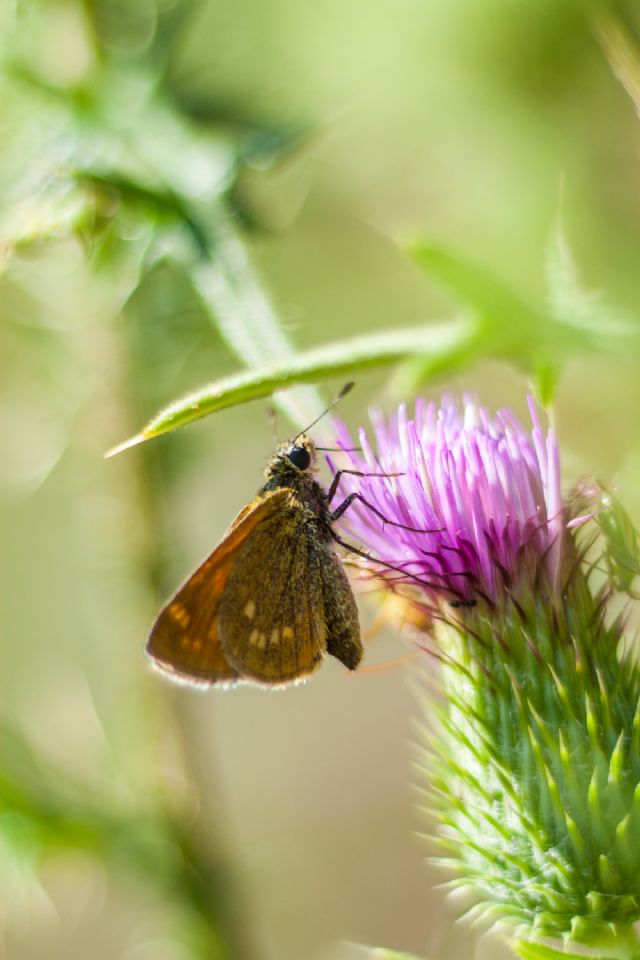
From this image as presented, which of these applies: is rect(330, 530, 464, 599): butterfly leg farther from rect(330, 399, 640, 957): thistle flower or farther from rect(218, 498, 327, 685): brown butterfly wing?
rect(218, 498, 327, 685): brown butterfly wing

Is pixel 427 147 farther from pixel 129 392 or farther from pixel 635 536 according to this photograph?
pixel 635 536

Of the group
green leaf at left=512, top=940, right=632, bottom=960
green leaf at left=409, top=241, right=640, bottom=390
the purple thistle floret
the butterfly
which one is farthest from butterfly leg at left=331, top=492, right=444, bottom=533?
green leaf at left=512, top=940, right=632, bottom=960

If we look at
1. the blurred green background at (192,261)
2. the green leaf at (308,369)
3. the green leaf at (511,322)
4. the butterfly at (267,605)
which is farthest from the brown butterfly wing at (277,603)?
the green leaf at (511,322)

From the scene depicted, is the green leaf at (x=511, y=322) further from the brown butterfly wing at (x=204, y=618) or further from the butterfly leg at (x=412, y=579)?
the brown butterfly wing at (x=204, y=618)

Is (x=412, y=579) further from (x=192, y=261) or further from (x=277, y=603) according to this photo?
(x=192, y=261)

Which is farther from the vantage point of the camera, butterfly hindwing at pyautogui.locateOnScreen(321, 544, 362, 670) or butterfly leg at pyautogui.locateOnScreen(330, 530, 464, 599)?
butterfly hindwing at pyautogui.locateOnScreen(321, 544, 362, 670)

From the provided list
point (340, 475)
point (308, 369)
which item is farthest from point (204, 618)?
point (308, 369)

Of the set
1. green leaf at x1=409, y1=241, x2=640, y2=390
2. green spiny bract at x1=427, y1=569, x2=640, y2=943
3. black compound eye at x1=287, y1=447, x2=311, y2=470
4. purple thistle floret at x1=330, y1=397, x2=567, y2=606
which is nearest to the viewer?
green leaf at x1=409, y1=241, x2=640, y2=390
